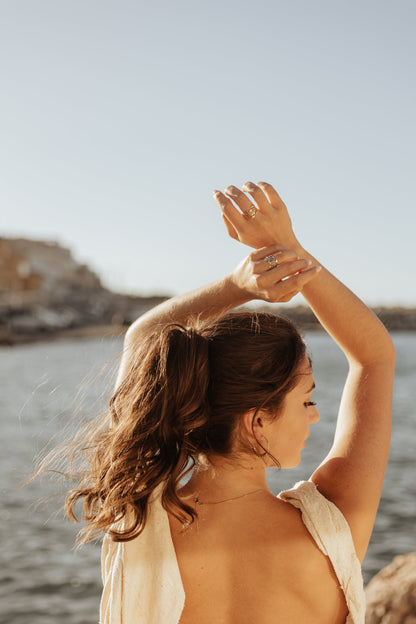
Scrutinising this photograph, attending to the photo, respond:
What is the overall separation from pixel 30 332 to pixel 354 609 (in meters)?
42.6

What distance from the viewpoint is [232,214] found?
1120 mm

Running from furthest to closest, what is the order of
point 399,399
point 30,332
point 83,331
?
point 83,331 < point 30,332 < point 399,399

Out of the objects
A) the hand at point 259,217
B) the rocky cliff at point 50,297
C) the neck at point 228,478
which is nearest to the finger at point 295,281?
the hand at point 259,217

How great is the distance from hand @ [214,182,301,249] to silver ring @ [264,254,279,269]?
0.06m

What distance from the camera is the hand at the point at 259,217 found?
43.3 inches

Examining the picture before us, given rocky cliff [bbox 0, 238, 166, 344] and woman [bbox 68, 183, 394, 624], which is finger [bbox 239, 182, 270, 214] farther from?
rocky cliff [bbox 0, 238, 166, 344]

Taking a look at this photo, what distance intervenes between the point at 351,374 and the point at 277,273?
311mm

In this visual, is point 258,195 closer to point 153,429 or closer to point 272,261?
point 272,261

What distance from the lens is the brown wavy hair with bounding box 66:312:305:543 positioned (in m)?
1.01

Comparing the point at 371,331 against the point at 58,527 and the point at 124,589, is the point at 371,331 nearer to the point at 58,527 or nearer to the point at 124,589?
the point at 124,589

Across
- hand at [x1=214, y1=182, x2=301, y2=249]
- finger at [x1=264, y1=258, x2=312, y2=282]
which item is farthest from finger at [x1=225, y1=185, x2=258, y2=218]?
finger at [x1=264, y1=258, x2=312, y2=282]

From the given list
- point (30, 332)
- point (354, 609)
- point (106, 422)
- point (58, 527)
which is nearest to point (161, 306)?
point (106, 422)

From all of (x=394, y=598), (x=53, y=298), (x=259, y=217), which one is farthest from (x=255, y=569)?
(x=53, y=298)

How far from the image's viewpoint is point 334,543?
1.00 meters
